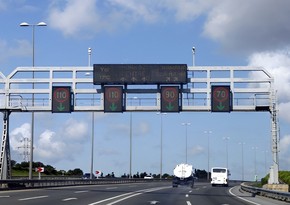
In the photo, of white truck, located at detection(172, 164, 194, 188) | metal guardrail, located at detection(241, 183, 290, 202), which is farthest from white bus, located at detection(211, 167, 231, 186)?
metal guardrail, located at detection(241, 183, 290, 202)

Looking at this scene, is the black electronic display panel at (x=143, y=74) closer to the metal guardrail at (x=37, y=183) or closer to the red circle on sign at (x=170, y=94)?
the red circle on sign at (x=170, y=94)

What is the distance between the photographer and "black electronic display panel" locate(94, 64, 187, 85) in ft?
144

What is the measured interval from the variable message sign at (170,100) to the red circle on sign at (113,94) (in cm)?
335

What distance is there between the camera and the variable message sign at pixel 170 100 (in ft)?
144

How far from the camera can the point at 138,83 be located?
44250 millimetres

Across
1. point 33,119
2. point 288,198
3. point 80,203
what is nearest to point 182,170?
point 33,119

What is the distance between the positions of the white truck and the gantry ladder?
83.7ft

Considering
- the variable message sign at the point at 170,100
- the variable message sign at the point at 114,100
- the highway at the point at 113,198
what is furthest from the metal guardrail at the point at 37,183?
the variable message sign at the point at 170,100

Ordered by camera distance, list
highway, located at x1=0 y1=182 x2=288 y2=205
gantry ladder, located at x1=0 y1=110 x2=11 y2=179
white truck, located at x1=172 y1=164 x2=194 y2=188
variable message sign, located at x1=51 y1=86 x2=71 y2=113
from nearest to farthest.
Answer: highway, located at x1=0 y1=182 x2=288 y2=205 → variable message sign, located at x1=51 y1=86 x2=71 y2=113 → gantry ladder, located at x1=0 y1=110 x2=11 y2=179 → white truck, located at x1=172 y1=164 x2=194 y2=188

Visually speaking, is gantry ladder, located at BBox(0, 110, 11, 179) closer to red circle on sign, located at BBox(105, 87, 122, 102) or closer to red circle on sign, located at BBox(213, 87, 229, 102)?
red circle on sign, located at BBox(105, 87, 122, 102)

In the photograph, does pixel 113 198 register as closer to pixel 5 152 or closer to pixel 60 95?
pixel 60 95

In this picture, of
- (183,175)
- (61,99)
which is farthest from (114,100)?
(183,175)

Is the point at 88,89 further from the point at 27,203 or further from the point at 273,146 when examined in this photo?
the point at 27,203

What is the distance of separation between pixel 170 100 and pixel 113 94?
14.4 feet
